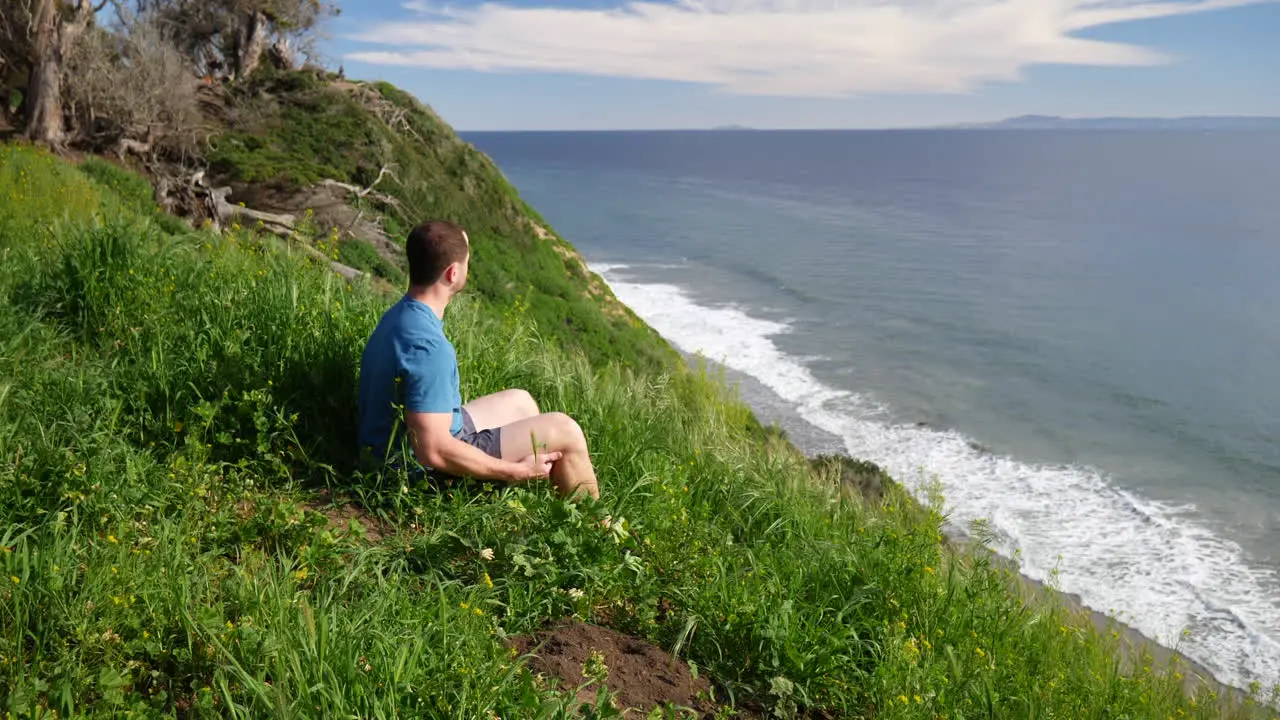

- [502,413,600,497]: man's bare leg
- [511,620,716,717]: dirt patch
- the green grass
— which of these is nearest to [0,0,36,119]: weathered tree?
the green grass

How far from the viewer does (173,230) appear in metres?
11.6

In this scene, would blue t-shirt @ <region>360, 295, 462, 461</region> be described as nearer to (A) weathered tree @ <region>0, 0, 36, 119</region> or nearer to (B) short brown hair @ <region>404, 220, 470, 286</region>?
(B) short brown hair @ <region>404, 220, 470, 286</region>

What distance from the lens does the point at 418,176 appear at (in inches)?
808

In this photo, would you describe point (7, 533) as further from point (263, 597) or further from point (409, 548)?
point (409, 548)

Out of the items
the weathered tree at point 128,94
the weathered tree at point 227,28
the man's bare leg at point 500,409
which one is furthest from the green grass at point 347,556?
the weathered tree at point 227,28

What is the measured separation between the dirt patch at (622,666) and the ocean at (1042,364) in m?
2.81

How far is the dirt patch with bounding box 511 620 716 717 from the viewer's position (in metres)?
3.43

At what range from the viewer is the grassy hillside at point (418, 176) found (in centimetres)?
1742

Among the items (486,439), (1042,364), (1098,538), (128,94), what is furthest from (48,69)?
(1042,364)

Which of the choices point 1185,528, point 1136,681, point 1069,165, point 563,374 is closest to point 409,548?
point 563,374

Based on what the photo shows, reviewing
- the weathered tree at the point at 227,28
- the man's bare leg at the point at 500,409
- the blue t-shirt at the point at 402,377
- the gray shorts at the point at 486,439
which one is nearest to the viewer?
the blue t-shirt at the point at 402,377

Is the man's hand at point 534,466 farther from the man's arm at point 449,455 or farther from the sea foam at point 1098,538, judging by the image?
the sea foam at point 1098,538

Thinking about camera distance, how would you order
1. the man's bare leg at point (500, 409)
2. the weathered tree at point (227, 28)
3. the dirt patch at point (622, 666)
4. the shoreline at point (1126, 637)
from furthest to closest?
the weathered tree at point (227, 28) < the shoreline at point (1126, 637) < the man's bare leg at point (500, 409) < the dirt patch at point (622, 666)

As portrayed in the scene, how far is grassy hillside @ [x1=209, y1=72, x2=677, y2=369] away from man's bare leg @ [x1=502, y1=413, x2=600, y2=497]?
11544mm
